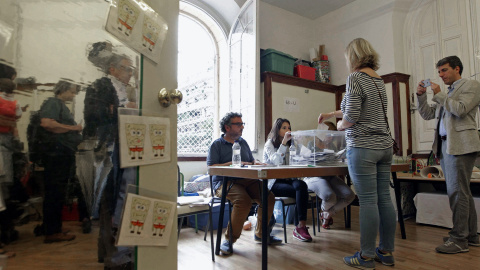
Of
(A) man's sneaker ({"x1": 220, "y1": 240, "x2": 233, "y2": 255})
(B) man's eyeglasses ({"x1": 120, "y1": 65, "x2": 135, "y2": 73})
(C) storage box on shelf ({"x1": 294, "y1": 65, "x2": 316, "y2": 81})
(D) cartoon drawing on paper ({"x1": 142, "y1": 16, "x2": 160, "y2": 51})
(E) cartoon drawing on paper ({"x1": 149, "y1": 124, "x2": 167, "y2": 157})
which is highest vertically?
(C) storage box on shelf ({"x1": 294, "y1": 65, "x2": 316, "y2": 81})

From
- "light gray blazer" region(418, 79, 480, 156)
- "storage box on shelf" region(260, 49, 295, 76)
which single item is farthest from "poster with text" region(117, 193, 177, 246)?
"storage box on shelf" region(260, 49, 295, 76)

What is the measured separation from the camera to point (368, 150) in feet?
5.60

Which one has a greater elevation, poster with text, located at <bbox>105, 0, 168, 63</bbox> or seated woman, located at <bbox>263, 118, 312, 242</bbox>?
poster with text, located at <bbox>105, 0, 168, 63</bbox>

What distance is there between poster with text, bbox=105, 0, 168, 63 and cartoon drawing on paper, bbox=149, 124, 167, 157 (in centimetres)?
20

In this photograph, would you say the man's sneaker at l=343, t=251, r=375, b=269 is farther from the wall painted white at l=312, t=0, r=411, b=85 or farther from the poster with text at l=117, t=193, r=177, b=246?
the wall painted white at l=312, t=0, r=411, b=85

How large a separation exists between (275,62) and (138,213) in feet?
10.9

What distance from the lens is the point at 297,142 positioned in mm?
2291

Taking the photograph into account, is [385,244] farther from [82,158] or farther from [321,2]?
[321,2]

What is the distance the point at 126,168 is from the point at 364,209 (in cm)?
141

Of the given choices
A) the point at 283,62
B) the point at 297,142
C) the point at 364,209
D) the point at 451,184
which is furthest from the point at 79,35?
the point at 283,62

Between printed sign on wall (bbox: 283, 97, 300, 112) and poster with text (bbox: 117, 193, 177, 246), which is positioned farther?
printed sign on wall (bbox: 283, 97, 300, 112)

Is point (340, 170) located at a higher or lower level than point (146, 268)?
higher

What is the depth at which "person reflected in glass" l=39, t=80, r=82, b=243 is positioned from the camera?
679mm

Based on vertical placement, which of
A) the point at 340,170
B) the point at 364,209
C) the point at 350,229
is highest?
the point at 340,170
